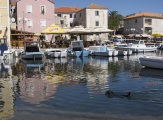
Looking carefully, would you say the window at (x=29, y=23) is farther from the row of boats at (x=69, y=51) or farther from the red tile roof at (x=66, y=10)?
the red tile roof at (x=66, y=10)

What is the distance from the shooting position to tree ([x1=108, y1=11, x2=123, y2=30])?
101438 millimetres

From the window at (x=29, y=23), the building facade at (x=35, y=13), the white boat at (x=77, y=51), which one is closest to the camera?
the white boat at (x=77, y=51)

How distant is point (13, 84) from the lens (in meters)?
19.0

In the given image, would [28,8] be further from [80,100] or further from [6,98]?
[80,100]

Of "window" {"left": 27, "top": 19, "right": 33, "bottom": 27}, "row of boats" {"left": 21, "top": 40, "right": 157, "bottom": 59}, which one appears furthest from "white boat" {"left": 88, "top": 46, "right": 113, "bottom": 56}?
"window" {"left": 27, "top": 19, "right": 33, "bottom": 27}

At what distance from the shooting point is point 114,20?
10200cm

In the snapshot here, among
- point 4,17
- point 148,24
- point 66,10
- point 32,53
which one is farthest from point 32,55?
point 148,24

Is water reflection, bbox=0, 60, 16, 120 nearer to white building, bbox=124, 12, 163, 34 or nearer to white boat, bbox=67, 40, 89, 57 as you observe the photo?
white boat, bbox=67, 40, 89, 57

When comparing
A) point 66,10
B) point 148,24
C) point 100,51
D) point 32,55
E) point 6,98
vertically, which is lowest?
point 6,98

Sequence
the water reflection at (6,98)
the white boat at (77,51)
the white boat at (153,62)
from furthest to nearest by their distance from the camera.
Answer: the white boat at (77,51)
the white boat at (153,62)
the water reflection at (6,98)

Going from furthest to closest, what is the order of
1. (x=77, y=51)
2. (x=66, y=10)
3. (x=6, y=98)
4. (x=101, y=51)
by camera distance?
(x=66, y=10)
(x=101, y=51)
(x=77, y=51)
(x=6, y=98)

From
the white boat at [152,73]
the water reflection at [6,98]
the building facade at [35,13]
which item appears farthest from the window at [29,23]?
the water reflection at [6,98]

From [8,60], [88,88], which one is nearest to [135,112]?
[88,88]

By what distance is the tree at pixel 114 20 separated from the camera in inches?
3994
